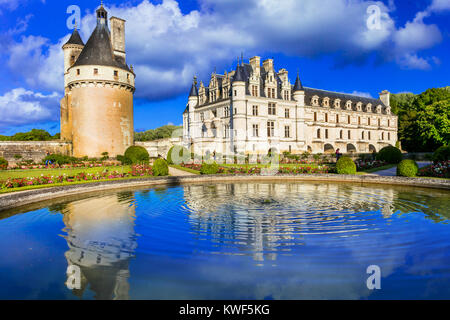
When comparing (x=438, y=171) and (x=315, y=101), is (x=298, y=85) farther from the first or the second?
(x=438, y=171)

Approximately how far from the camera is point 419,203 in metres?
10.4

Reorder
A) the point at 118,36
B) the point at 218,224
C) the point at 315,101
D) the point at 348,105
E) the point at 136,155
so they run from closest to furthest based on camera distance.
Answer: the point at 218,224 → the point at 136,155 → the point at 118,36 → the point at 315,101 → the point at 348,105

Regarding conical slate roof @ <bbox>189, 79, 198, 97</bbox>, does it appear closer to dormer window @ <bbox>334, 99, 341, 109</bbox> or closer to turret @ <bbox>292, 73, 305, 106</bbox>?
turret @ <bbox>292, 73, 305, 106</bbox>

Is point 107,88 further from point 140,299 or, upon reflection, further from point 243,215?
point 140,299

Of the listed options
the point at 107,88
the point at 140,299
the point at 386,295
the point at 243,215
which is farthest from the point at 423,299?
the point at 107,88

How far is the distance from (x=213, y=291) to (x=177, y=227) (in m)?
3.37

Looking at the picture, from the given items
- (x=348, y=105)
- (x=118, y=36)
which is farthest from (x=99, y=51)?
(x=348, y=105)

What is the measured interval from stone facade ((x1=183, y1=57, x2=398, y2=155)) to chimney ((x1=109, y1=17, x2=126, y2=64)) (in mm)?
12788

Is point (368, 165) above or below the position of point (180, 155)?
below

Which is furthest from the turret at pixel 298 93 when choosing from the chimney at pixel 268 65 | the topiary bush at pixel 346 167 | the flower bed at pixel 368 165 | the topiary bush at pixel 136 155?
the topiary bush at pixel 346 167

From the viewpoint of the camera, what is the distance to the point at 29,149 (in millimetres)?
31688

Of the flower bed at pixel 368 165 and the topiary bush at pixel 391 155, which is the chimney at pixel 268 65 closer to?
the topiary bush at pixel 391 155

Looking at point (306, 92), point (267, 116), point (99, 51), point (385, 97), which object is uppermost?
point (99, 51)

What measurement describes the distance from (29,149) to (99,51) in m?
13.3
